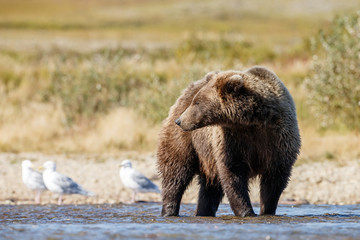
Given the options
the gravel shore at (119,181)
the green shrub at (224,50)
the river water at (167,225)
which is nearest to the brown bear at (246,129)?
the river water at (167,225)

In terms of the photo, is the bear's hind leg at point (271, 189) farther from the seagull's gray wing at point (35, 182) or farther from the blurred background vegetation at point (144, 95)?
the blurred background vegetation at point (144, 95)

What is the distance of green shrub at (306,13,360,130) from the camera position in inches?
573

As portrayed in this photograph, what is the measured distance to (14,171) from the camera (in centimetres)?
1241

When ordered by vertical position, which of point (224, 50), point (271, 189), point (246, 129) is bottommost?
point (271, 189)

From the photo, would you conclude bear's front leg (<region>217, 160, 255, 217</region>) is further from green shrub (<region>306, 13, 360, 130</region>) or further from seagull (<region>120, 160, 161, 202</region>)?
green shrub (<region>306, 13, 360, 130</region>)

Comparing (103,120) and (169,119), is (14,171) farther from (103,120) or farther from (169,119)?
(169,119)

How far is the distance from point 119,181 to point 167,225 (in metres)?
4.93

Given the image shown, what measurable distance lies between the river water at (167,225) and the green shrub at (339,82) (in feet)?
19.0

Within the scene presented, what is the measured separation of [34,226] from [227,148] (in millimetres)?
2331

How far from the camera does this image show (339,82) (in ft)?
47.8

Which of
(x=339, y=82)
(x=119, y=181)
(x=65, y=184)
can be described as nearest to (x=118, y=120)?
(x=119, y=181)

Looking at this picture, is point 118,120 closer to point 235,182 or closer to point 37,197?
point 37,197

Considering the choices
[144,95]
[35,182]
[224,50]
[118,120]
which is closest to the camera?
[35,182]

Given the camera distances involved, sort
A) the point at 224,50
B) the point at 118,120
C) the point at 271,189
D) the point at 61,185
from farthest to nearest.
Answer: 1. the point at 224,50
2. the point at 118,120
3. the point at 61,185
4. the point at 271,189
